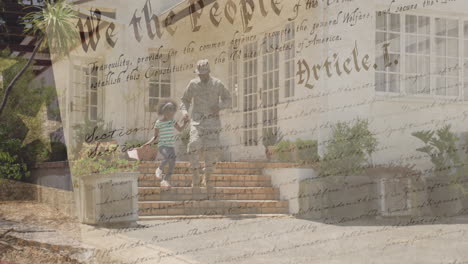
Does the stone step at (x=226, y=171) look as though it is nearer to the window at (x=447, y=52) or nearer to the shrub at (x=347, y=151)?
the shrub at (x=347, y=151)

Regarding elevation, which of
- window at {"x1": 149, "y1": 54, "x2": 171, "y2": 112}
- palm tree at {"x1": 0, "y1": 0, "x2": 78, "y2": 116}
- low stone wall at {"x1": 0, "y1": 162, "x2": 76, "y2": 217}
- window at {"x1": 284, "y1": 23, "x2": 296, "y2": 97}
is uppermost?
palm tree at {"x1": 0, "y1": 0, "x2": 78, "y2": 116}

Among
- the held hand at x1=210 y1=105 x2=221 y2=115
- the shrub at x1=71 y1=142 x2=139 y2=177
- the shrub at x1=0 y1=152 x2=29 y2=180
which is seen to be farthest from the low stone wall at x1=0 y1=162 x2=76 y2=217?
the held hand at x1=210 y1=105 x2=221 y2=115

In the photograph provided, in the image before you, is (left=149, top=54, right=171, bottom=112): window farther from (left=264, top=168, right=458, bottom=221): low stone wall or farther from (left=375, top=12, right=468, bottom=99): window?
(left=375, top=12, right=468, bottom=99): window

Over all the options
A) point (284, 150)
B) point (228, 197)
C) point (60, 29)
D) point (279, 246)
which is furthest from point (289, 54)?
point (279, 246)

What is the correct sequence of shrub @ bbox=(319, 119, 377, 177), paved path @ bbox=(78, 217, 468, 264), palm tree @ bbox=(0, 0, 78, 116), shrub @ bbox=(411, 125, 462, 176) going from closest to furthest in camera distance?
paved path @ bbox=(78, 217, 468, 264) → palm tree @ bbox=(0, 0, 78, 116) → shrub @ bbox=(319, 119, 377, 177) → shrub @ bbox=(411, 125, 462, 176)

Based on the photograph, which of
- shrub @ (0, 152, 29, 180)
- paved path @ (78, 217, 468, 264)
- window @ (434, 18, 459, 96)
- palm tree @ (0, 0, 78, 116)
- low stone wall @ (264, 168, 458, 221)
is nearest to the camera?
paved path @ (78, 217, 468, 264)

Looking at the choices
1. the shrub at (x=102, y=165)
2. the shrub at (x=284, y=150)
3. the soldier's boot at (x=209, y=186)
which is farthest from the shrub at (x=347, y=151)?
the shrub at (x=102, y=165)

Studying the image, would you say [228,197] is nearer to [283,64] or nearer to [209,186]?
[209,186]

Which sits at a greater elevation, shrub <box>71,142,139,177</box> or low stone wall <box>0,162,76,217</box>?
shrub <box>71,142,139,177</box>

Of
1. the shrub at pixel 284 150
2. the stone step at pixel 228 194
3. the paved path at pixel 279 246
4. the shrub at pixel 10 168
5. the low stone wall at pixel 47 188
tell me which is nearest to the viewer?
the paved path at pixel 279 246

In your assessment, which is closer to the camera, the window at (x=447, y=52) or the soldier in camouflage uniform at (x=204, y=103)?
the soldier in camouflage uniform at (x=204, y=103)

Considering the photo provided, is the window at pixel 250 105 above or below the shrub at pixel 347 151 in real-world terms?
above

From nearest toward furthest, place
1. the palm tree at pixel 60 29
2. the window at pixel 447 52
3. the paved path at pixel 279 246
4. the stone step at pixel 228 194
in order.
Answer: the paved path at pixel 279 246 → the palm tree at pixel 60 29 → the stone step at pixel 228 194 → the window at pixel 447 52

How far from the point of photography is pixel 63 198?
8273 millimetres
